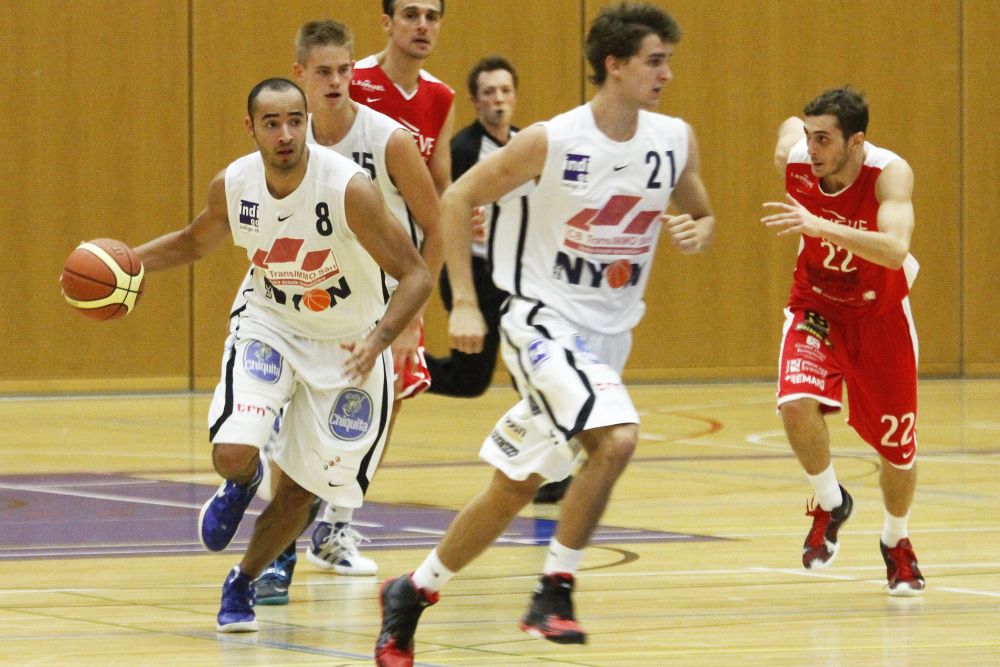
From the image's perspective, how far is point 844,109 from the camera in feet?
20.1

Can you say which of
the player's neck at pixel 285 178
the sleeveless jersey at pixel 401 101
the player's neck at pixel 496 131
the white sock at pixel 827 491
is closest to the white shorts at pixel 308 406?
the player's neck at pixel 285 178

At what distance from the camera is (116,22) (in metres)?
13.4

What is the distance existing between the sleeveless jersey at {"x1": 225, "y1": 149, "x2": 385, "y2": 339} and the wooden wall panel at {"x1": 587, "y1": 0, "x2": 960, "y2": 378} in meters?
9.15

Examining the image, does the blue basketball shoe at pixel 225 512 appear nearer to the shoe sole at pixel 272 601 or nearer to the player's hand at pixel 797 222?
the shoe sole at pixel 272 601

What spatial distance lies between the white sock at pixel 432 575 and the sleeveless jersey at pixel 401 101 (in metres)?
2.64

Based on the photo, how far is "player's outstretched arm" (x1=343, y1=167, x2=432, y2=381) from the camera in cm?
531

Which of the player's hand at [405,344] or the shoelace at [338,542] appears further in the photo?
the shoelace at [338,542]

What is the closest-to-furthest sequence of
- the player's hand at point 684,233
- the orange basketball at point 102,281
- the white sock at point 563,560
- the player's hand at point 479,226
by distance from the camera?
1. the white sock at point 563,560
2. the player's hand at point 684,233
3. the orange basketball at point 102,281
4. the player's hand at point 479,226

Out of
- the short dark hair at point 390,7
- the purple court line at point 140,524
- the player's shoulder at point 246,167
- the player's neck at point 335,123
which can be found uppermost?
the short dark hair at point 390,7

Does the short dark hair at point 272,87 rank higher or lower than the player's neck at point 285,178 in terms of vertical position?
higher

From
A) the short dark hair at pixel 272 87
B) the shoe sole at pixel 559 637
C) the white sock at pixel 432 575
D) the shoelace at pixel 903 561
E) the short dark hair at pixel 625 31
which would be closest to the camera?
the shoe sole at pixel 559 637

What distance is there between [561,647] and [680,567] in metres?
1.49

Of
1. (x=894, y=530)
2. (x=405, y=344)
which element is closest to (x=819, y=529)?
(x=894, y=530)

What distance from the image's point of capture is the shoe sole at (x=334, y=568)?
652cm
